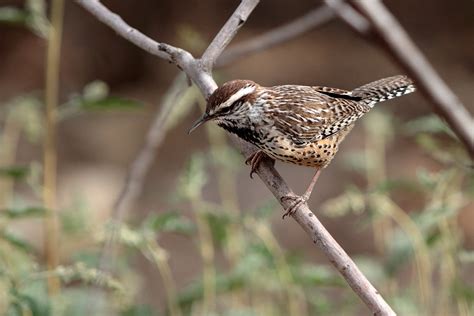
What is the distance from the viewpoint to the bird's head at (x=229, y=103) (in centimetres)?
233

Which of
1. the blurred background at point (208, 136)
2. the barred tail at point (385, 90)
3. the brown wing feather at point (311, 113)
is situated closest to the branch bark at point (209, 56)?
the brown wing feather at point (311, 113)

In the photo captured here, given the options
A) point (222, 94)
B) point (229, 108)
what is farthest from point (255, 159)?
point (222, 94)

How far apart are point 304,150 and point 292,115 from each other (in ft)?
0.41

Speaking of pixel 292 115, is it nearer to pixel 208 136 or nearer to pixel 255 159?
pixel 255 159

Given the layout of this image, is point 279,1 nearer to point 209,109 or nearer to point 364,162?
point 364,162

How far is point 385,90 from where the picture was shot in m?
3.04

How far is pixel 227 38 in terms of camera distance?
2203mm

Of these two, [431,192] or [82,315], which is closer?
[82,315]

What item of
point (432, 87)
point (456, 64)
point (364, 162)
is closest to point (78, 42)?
point (456, 64)

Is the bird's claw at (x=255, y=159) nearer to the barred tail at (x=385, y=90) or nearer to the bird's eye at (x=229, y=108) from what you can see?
the bird's eye at (x=229, y=108)

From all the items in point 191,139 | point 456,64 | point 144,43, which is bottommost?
point 144,43

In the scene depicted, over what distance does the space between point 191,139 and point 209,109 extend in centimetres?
554

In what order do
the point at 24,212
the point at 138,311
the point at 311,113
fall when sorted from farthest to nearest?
the point at 138,311 → the point at 311,113 → the point at 24,212

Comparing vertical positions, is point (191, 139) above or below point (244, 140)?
above
